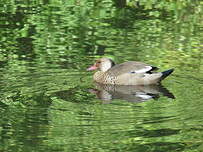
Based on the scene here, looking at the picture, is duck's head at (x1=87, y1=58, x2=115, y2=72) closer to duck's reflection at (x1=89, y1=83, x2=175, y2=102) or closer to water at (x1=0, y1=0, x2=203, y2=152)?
water at (x1=0, y1=0, x2=203, y2=152)

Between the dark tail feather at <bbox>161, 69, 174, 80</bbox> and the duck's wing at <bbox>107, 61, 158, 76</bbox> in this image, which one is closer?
the dark tail feather at <bbox>161, 69, 174, 80</bbox>

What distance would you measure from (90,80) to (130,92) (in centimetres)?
98

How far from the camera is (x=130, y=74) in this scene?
12.6 meters

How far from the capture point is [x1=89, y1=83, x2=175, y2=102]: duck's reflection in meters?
11.4

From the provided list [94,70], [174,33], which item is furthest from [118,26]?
[94,70]

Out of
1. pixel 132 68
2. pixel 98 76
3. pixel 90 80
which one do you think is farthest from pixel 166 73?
pixel 90 80

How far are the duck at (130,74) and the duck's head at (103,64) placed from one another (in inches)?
2.6

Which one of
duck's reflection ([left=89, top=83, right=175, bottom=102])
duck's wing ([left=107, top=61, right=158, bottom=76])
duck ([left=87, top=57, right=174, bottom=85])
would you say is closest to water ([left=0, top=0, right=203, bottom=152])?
duck's reflection ([left=89, top=83, right=175, bottom=102])

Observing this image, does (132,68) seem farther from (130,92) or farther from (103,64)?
(103,64)

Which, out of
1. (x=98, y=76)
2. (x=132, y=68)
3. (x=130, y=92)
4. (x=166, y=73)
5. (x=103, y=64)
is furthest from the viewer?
(x=103, y=64)

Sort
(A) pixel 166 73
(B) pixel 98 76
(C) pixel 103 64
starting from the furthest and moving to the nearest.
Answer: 1. (C) pixel 103 64
2. (B) pixel 98 76
3. (A) pixel 166 73

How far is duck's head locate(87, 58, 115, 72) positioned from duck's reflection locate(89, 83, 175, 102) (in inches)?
20.0

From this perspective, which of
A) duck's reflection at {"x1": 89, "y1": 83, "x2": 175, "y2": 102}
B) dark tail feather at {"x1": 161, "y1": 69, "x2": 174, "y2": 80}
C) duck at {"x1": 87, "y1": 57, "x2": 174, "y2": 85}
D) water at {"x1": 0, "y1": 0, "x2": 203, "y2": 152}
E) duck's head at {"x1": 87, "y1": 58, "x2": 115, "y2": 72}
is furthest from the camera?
duck's head at {"x1": 87, "y1": 58, "x2": 115, "y2": 72}

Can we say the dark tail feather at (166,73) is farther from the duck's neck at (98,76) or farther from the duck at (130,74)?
the duck's neck at (98,76)
